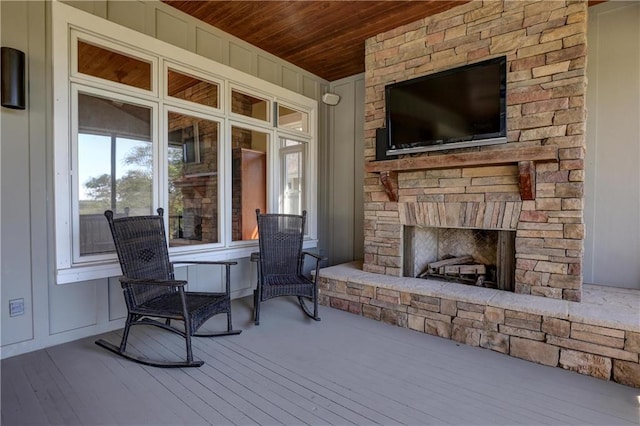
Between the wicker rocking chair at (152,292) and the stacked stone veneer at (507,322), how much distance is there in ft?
4.77

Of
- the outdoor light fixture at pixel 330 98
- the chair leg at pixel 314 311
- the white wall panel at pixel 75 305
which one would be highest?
the outdoor light fixture at pixel 330 98

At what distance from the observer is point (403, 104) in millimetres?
3561

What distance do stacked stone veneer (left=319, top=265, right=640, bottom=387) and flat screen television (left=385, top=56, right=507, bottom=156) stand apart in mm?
1462

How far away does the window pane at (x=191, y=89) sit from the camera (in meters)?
3.38

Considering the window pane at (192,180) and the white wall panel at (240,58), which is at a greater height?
the white wall panel at (240,58)

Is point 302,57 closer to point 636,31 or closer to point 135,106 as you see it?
point 135,106

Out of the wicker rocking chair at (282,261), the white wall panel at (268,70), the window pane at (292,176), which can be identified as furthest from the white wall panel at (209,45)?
the wicker rocking chair at (282,261)

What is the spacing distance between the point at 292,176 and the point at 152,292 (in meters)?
2.76

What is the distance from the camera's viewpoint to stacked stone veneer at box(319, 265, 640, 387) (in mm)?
2191

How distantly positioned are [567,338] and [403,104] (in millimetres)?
2608

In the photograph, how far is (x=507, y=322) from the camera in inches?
102

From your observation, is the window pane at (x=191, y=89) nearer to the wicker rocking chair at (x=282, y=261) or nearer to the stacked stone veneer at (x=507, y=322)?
the wicker rocking chair at (x=282, y=261)

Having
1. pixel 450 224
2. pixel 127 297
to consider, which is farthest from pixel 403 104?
pixel 127 297

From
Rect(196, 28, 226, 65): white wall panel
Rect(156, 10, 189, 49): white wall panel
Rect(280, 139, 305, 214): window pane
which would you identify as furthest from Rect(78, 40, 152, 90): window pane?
Rect(280, 139, 305, 214): window pane
